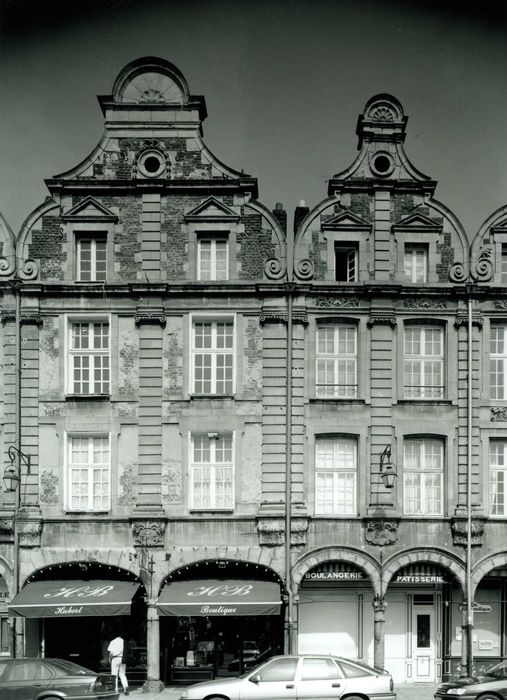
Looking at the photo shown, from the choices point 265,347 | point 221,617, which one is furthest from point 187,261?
point 221,617

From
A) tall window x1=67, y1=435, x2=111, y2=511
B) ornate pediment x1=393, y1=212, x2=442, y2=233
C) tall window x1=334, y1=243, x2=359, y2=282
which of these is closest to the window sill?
tall window x1=67, y1=435, x2=111, y2=511

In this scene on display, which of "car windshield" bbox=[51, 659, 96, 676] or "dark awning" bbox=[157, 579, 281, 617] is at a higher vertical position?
"dark awning" bbox=[157, 579, 281, 617]

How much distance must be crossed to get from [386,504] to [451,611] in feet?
12.7

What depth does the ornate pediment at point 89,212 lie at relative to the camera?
2678cm

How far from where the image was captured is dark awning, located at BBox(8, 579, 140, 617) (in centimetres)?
2461

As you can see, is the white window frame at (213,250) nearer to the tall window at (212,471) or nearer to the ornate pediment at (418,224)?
the tall window at (212,471)

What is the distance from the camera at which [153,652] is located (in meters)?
25.2

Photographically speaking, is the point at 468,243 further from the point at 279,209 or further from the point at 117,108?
the point at 117,108

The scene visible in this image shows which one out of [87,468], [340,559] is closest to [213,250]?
[87,468]

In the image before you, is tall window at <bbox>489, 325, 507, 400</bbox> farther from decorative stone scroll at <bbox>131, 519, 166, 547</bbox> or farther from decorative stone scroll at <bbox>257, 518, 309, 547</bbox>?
decorative stone scroll at <bbox>131, 519, 166, 547</bbox>

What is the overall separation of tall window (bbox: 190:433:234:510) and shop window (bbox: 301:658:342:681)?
22.0 ft

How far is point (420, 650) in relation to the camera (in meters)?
26.7

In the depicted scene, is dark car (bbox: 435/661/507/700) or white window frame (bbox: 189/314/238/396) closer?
dark car (bbox: 435/661/507/700)

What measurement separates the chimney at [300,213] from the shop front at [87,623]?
1140cm
